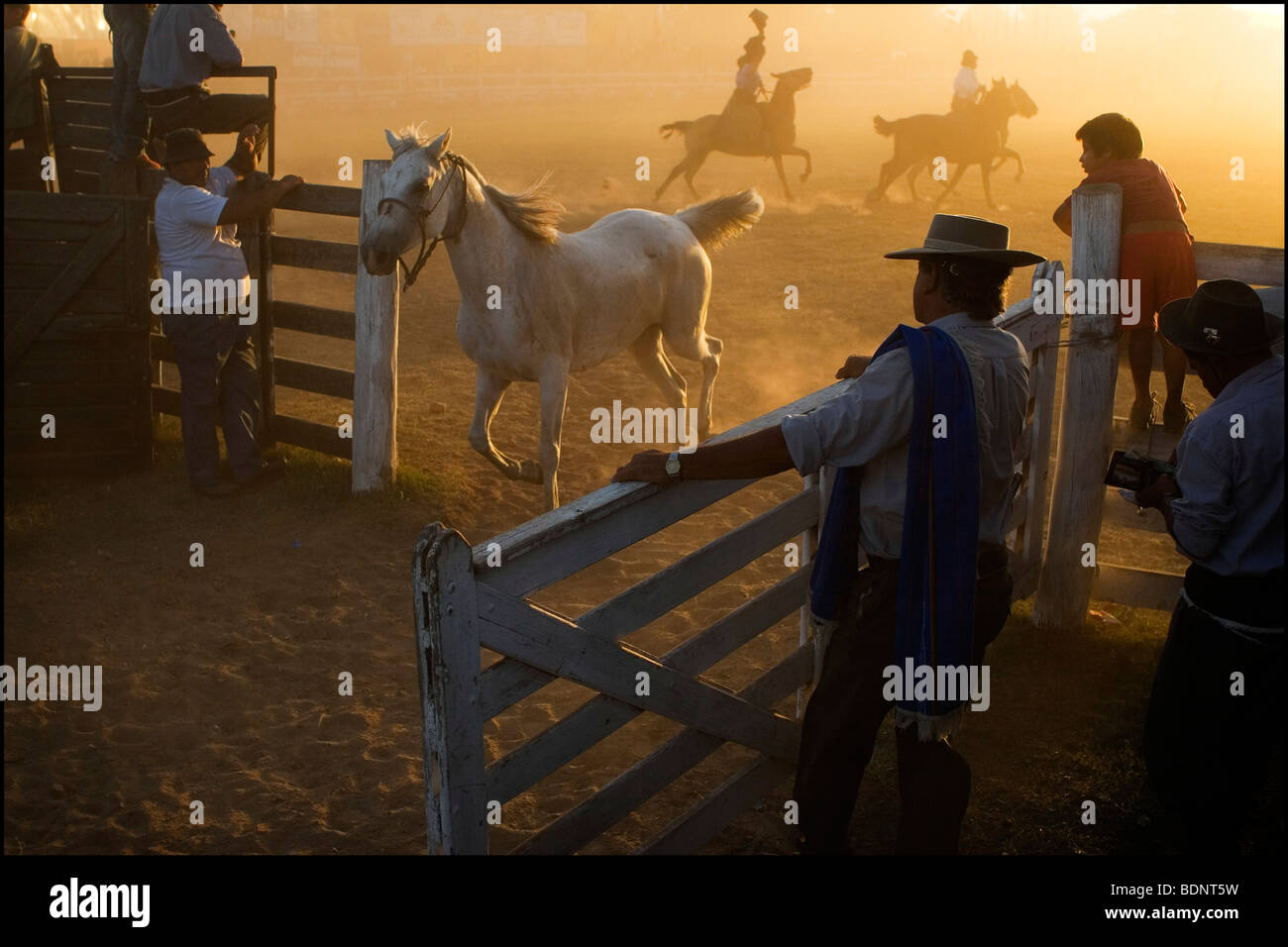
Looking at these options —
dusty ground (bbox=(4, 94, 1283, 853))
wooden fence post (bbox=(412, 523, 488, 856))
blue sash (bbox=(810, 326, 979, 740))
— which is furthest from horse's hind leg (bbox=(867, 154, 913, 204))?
wooden fence post (bbox=(412, 523, 488, 856))

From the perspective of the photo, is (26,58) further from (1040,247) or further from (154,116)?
(1040,247)

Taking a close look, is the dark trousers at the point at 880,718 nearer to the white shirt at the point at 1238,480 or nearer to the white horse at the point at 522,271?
the white shirt at the point at 1238,480

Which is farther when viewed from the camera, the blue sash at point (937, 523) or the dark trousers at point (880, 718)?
the dark trousers at point (880, 718)

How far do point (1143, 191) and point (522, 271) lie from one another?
3.42 m

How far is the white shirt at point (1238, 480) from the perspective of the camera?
3.10 metres

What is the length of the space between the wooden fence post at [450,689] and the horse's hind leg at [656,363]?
5.83 meters

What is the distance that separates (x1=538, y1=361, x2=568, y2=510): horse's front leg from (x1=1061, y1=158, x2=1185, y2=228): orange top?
3.06 meters

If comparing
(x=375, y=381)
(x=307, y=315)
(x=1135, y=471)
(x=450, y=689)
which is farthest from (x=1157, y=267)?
(x=307, y=315)

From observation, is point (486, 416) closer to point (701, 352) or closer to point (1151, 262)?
point (701, 352)

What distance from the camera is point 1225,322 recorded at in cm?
324

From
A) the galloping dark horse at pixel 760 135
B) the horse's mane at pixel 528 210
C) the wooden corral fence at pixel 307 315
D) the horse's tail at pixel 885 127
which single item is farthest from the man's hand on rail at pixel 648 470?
the horse's tail at pixel 885 127

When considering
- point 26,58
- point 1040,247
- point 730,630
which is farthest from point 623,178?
point 730,630

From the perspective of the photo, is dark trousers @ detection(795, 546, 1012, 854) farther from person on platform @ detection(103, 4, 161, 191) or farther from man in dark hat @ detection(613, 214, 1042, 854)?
person on platform @ detection(103, 4, 161, 191)

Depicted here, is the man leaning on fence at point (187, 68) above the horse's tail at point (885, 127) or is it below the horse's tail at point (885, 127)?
below
